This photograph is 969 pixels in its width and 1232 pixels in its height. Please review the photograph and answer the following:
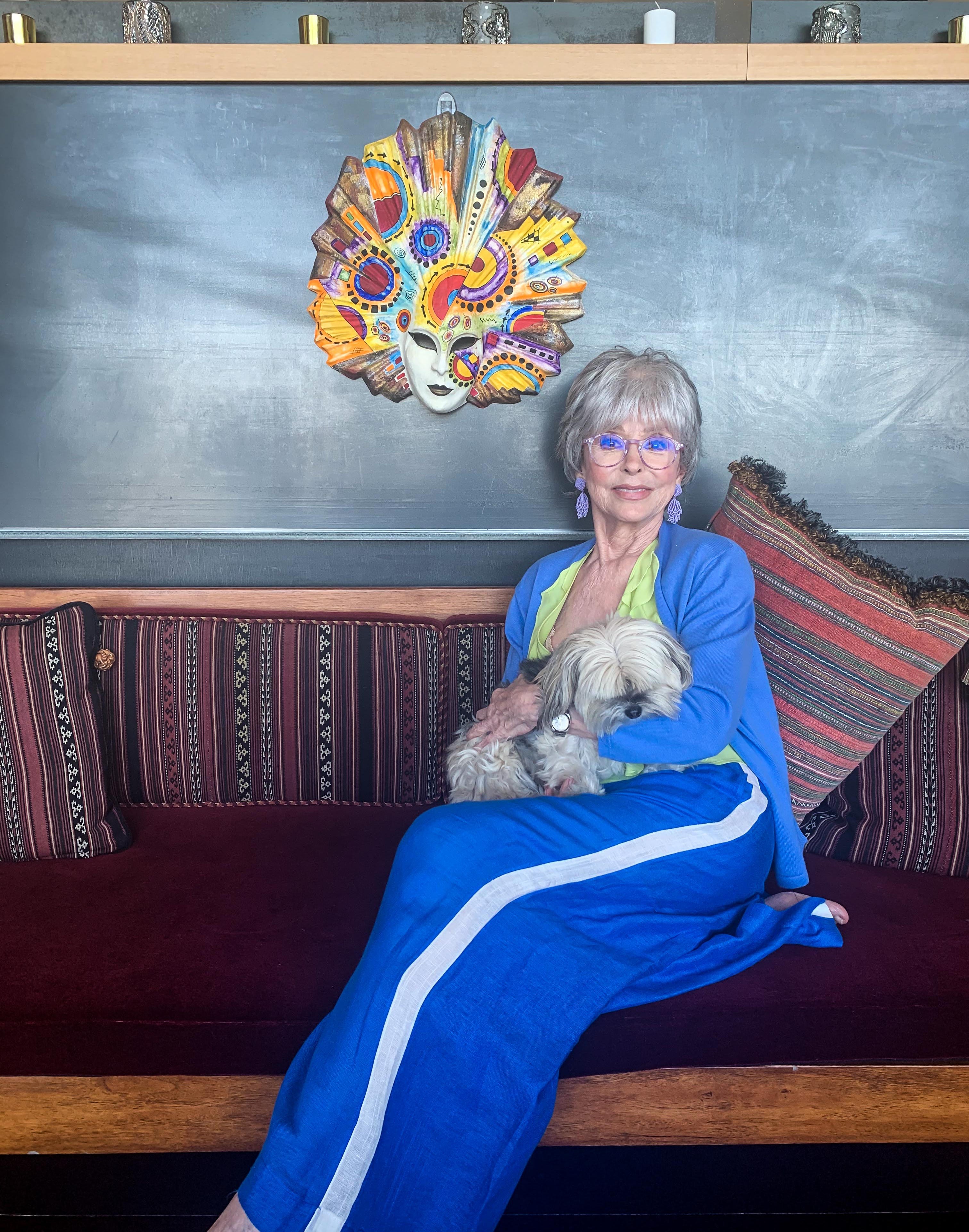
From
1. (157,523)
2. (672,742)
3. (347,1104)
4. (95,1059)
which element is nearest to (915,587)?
(672,742)

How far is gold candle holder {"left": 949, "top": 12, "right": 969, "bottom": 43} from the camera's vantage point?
2.12 metres

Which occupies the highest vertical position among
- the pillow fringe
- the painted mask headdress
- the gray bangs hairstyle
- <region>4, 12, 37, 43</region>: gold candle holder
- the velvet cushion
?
<region>4, 12, 37, 43</region>: gold candle holder

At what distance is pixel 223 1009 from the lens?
1.44m

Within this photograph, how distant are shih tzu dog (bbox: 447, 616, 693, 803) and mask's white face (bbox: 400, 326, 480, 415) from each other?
0.84m

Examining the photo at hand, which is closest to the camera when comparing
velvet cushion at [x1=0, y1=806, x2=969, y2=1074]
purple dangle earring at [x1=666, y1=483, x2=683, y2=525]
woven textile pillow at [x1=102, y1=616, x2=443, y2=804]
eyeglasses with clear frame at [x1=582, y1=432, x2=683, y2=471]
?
velvet cushion at [x1=0, y1=806, x2=969, y2=1074]

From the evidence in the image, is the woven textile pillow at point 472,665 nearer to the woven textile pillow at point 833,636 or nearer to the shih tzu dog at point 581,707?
the shih tzu dog at point 581,707

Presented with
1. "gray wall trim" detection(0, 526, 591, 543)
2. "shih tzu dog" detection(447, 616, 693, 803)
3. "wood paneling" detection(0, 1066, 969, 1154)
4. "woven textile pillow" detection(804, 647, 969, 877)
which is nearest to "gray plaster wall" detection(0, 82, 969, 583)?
"gray wall trim" detection(0, 526, 591, 543)

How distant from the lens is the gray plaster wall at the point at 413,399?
7.07 ft

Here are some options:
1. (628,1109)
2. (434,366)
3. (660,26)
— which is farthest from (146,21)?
(628,1109)

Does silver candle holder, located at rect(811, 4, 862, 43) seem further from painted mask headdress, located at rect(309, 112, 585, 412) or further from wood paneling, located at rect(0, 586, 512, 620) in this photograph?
wood paneling, located at rect(0, 586, 512, 620)

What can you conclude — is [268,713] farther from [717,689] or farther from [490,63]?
[490,63]

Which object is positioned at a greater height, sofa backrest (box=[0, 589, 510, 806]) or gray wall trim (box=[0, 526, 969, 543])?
gray wall trim (box=[0, 526, 969, 543])

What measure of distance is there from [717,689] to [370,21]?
6.09 feet

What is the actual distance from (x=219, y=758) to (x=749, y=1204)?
1435 mm
